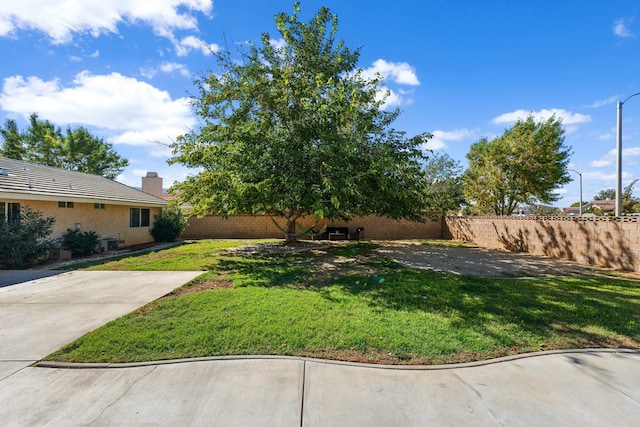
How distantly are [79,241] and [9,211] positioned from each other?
2164 millimetres

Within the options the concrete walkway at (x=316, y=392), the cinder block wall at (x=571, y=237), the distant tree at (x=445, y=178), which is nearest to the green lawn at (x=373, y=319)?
the concrete walkway at (x=316, y=392)

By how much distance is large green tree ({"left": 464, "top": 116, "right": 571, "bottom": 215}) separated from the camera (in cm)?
1631

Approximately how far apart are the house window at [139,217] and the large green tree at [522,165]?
20042 millimetres

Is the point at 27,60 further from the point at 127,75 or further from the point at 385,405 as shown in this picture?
the point at 385,405

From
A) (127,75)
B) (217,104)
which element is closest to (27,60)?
(127,75)

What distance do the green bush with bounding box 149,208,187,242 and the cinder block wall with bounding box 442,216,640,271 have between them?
1710 cm

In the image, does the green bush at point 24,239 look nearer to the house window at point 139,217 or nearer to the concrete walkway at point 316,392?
the house window at point 139,217

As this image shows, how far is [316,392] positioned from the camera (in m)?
2.93

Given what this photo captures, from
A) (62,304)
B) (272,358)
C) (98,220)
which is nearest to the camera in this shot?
(272,358)

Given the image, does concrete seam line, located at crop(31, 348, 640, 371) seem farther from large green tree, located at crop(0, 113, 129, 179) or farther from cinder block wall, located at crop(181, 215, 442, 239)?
large green tree, located at crop(0, 113, 129, 179)

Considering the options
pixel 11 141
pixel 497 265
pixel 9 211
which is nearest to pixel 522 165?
pixel 497 265

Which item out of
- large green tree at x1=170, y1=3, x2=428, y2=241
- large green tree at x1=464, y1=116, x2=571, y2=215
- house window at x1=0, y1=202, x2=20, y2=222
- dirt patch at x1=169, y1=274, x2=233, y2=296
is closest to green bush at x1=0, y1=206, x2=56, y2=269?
house window at x1=0, y1=202, x2=20, y2=222

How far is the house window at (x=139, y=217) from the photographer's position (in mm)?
15203

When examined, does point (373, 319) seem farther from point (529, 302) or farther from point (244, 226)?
point (244, 226)
